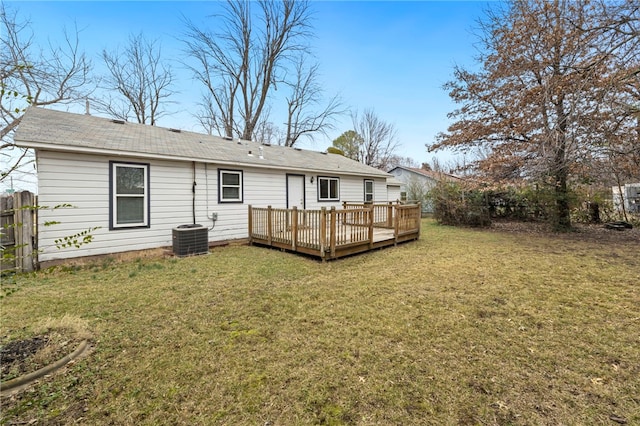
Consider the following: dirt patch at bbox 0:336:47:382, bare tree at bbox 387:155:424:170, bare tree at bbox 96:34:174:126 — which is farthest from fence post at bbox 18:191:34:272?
bare tree at bbox 387:155:424:170

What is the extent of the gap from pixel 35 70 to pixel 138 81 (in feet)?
24.1

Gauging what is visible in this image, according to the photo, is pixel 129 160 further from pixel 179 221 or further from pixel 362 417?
pixel 362 417

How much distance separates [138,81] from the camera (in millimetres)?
16469

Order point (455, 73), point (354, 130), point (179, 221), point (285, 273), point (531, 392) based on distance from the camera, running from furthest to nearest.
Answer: point (354, 130), point (455, 73), point (179, 221), point (285, 273), point (531, 392)

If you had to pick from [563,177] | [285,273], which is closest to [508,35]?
[563,177]

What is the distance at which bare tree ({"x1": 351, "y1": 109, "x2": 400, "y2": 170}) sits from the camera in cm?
2789

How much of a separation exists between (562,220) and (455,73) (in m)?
7.54

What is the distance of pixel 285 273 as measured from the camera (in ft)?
17.4

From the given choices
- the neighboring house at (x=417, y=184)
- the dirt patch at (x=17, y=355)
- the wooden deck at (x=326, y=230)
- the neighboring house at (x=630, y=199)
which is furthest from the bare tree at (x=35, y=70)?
the neighboring house at (x=630, y=199)

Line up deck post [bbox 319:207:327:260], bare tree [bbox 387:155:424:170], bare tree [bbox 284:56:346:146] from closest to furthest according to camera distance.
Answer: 1. deck post [bbox 319:207:327:260]
2. bare tree [bbox 284:56:346:146]
3. bare tree [bbox 387:155:424:170]

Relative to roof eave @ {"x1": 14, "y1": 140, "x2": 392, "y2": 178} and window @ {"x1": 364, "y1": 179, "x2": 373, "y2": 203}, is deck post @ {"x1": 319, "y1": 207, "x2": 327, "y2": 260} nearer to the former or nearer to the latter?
roof eave @ {"x1": 14, "y1": 140, "x2": 392, "y2": 178}

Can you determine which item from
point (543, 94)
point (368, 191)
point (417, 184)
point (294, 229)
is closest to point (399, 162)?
point (417, 184)

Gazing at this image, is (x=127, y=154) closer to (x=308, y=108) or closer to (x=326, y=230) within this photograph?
(x=326, y=230)

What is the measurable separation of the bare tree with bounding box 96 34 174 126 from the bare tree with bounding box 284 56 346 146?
8069 millimetres
